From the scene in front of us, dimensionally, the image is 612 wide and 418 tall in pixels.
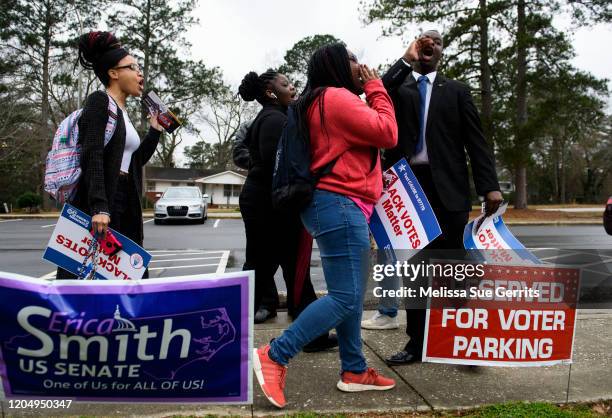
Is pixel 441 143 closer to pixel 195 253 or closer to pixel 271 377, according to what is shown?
pixel 271 377

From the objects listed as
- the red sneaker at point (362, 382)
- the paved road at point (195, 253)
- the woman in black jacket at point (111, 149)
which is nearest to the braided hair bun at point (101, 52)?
the woman in black jacket at point (111, 149)

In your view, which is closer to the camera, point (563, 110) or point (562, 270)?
point (562, 270)

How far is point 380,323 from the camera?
4012 millimetres

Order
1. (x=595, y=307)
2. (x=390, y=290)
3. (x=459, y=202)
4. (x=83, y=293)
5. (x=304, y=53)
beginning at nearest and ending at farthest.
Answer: (x=83, y=293), (x=459, y=202), (x=390, y=290), (x=595, y=307), (x=304, y=53)

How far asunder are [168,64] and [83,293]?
31923 mm

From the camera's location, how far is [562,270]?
9.14 ft

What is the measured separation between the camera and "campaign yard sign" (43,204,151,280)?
8.54 ft

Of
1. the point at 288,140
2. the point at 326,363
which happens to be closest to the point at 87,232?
the point at 288,140

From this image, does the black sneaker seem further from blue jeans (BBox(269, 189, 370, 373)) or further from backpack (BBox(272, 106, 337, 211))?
backpack (BBox(272, 106, 337, 211))

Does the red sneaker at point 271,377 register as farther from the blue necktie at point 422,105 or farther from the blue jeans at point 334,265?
the blue necktie at point 422,105

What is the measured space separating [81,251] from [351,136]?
4.75 ft

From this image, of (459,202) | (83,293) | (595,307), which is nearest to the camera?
(83,293)

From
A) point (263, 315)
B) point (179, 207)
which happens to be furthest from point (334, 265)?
point (179, 207)

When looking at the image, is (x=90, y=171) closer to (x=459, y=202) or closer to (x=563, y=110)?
(x=459, y=202)
